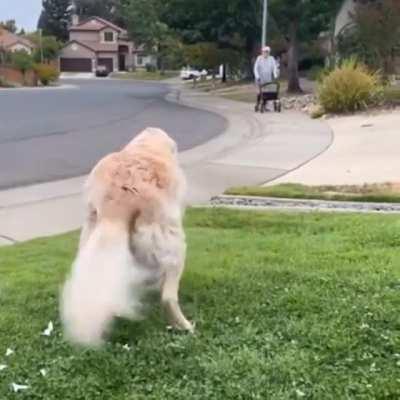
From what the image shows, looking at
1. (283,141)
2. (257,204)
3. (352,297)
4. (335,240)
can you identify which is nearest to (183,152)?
(283,141)

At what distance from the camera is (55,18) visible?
5032 inches

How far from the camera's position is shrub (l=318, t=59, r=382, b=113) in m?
22.9

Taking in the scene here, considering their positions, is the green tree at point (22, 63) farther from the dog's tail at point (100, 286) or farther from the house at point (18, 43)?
the dog's tail at point (100, 286)

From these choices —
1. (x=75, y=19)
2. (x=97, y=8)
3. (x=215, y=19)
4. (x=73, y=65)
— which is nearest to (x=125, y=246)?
(x=215, y=19)

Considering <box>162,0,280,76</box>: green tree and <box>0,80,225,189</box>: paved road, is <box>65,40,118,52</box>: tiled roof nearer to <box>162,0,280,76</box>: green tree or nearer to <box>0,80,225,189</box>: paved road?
<box>162,0,280,76</box>: green tree

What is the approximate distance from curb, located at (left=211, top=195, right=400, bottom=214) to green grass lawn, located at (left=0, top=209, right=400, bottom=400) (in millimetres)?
1734

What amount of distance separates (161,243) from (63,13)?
422 feet

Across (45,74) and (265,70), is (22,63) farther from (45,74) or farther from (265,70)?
(265,70)

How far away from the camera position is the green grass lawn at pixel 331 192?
9305 mm

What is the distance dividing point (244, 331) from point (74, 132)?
50.6ft

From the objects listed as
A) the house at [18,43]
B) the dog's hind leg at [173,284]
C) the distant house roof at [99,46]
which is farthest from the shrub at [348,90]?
the distant house roof at [99,46]

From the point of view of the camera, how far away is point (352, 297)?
5.18 metres

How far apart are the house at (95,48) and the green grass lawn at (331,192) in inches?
4080

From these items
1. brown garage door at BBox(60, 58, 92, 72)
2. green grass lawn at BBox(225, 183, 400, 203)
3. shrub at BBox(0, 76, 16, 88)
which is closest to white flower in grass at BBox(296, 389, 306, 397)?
green grass lawn at BBox(225, 183, 400, 203)
